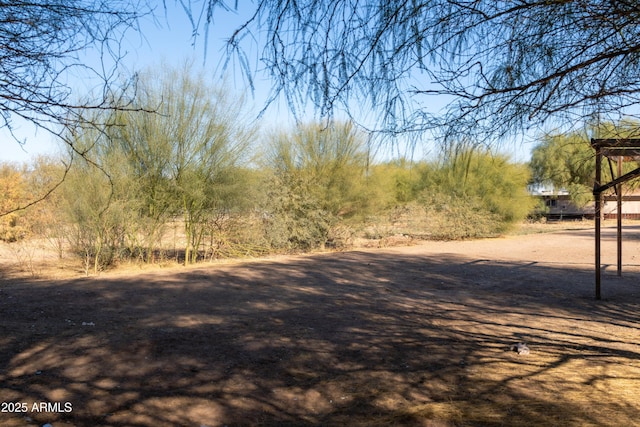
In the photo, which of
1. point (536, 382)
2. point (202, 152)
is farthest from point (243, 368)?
point (202, 152)

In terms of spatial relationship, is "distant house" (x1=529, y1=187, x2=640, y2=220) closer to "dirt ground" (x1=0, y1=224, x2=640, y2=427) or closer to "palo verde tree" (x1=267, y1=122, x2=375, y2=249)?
"palo verde tree" (x1=267, y1=122, x2=375, y2=249)

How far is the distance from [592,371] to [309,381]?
2.97 m

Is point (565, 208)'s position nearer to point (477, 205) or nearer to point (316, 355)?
point (477, 205)

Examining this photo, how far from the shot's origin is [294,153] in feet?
75.3

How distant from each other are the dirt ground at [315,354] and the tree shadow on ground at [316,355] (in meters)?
0.03

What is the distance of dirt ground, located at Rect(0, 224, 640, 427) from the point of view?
4.52 metres

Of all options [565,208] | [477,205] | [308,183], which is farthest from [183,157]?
[565,208]

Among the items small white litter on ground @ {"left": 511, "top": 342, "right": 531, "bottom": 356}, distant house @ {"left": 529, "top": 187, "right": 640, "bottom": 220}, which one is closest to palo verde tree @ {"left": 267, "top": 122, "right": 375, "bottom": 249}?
small white litter on ground @ {"left": 511, "top": 342, "right": 531, "bottom": 356}

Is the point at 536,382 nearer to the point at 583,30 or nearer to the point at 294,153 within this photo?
the point at 583,30

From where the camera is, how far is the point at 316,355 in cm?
637

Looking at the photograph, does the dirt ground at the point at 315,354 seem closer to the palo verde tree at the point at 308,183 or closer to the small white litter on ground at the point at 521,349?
the small white litter on ground at the point at 521,349

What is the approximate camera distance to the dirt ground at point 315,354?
452 centimetres

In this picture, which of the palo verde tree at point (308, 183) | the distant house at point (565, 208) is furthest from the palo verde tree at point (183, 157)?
the distant house at point (565, 208)

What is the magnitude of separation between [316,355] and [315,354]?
4 cm
